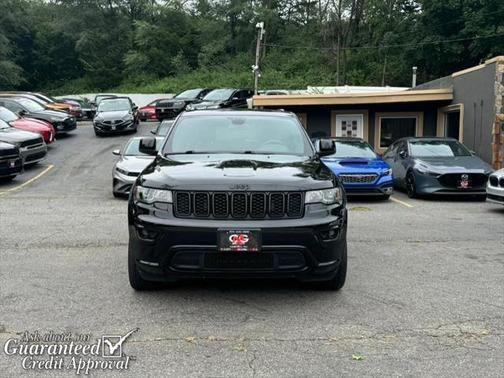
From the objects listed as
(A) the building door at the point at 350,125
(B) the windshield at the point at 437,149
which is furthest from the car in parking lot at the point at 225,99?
(B) the windshield at the point at 437,149

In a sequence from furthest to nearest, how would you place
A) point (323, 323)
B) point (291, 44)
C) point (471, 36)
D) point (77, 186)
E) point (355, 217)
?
point (291, 44) < point (471, 36) < point (77, 186) < point (355, 217) < point (323, 323)

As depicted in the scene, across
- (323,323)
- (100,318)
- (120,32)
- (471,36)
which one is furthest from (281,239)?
(120,32)

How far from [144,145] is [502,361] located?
161 inches

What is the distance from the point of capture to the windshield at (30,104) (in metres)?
24.5

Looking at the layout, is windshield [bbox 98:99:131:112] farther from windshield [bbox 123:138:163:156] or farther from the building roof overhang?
windshield [bbox 123:138:163:156]

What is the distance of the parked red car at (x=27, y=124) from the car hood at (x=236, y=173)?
16.1 m

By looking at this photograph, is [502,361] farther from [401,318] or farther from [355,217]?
[355,217]

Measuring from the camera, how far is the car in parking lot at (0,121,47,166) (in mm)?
16719

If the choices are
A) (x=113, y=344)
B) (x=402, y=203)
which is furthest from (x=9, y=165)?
(x=113, y=344)

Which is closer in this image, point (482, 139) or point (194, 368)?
point (194, 368)

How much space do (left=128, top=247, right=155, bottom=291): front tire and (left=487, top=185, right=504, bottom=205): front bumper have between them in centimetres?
765

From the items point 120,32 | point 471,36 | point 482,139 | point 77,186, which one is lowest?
point 77,186

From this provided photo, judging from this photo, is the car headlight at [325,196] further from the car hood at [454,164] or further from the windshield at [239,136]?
the car hood at [454,164]

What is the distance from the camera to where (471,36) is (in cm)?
3347
